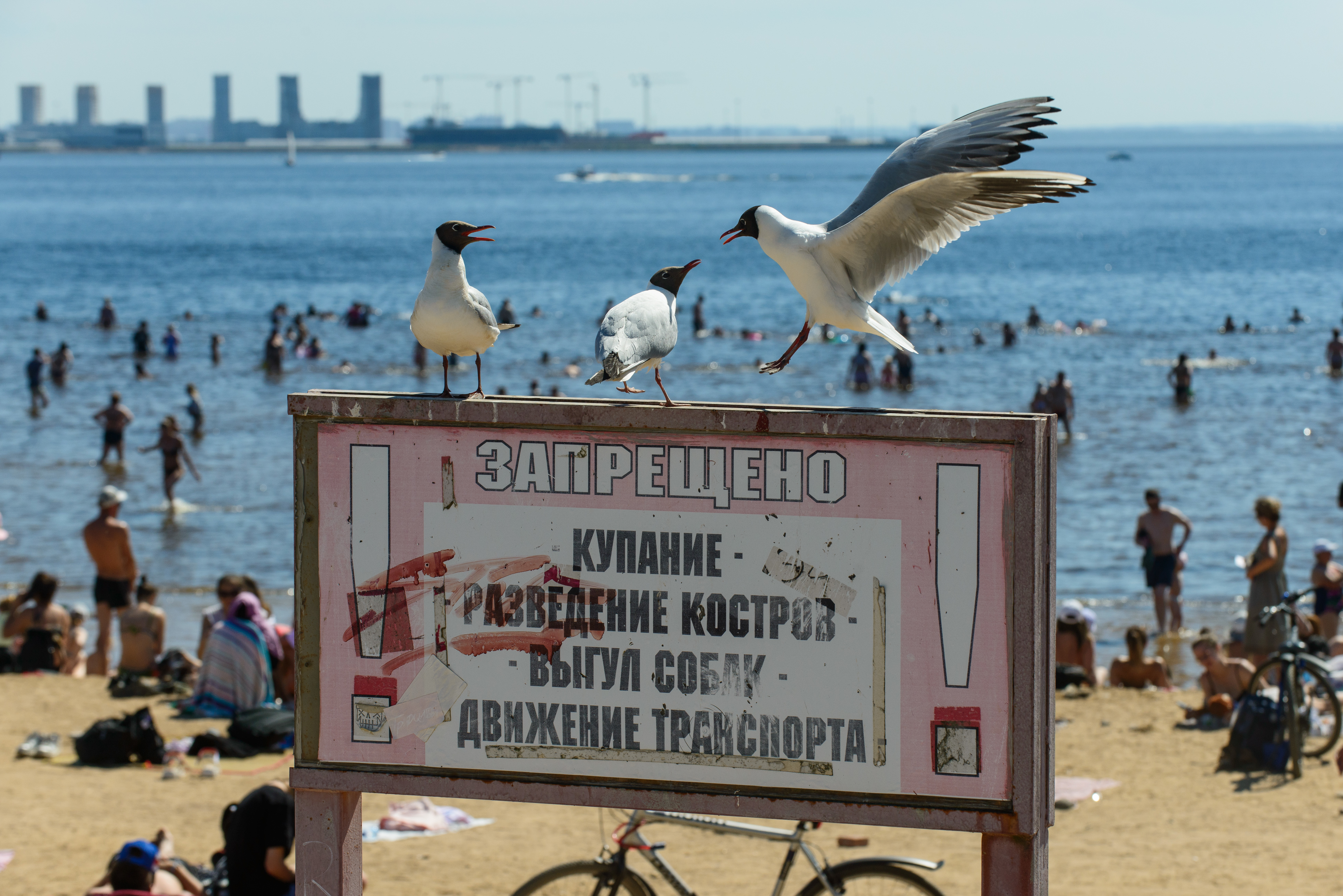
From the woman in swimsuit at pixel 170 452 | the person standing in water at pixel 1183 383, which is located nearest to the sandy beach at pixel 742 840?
the woman in swimsuit at pixel 170 452

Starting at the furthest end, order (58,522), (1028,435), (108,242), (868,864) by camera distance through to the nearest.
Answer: (108,242) → (58,522) → (868,864) → (1028,435)

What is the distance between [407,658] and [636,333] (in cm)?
119

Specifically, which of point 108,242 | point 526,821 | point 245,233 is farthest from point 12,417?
point 245,233

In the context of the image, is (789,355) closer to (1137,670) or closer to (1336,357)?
(1137,670)

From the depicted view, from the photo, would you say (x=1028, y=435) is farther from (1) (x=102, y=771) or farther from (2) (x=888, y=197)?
(1) (x=102, y=771)

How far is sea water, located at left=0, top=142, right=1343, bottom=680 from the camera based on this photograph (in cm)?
2194

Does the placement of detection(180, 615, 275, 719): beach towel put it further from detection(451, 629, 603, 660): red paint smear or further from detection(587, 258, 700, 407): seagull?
detection(587, 258, 700, 407): seagull

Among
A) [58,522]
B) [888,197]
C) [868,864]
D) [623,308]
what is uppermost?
[888,197]

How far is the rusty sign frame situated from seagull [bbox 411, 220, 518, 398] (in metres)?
0.22

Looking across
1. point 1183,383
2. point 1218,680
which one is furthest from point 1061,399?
point 1218,680

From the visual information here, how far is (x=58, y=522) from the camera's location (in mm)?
23094

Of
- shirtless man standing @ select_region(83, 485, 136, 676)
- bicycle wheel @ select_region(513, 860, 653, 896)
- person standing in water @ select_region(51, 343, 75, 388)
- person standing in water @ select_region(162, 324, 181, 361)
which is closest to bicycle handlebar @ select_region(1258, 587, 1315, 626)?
bicycle wheel @ select_region(513, 860, 653, 896)

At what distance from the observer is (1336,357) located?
3881 cm

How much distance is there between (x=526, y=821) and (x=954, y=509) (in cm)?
647
